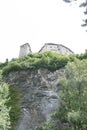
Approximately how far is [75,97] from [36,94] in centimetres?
681

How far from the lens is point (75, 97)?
888 inches

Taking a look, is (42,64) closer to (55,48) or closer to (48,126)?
(48,126)

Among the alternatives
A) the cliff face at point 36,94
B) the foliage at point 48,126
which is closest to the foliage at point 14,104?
the cliff face at point 36,94

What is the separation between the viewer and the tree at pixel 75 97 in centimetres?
2173

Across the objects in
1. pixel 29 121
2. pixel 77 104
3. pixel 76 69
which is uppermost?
pixel 76 69

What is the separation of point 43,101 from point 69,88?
18.8ft

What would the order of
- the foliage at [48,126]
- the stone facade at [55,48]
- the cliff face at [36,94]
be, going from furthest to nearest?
the stone facade at [55,48], the cliff face at [36,94], the foliage at [48,126]

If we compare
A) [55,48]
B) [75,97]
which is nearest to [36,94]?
[75,97]

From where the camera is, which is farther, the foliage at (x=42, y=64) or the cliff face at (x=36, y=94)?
the foliage at (x=42, y=64)

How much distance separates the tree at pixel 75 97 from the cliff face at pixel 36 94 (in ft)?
12.4

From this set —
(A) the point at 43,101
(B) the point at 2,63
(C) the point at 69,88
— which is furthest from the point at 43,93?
(B) the point at 2,63

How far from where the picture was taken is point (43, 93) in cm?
2878

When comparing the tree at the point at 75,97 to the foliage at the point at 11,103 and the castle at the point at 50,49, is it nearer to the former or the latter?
the foliage at the point at 11,103

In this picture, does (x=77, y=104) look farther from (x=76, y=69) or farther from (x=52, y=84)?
(x=52, y=84)
